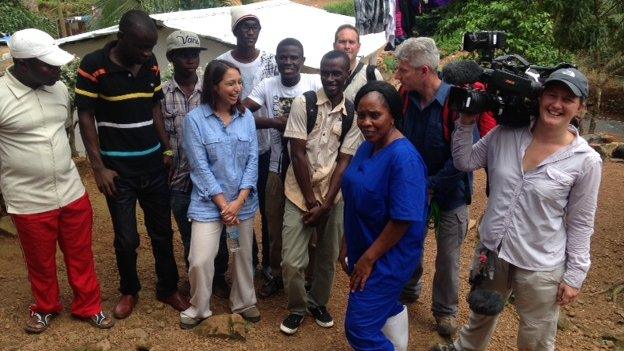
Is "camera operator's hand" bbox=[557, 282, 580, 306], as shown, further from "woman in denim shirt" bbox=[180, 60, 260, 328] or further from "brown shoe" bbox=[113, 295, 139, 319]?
"brown shoe" bbox=[113, 295, 139, 319]

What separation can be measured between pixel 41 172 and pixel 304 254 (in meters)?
1.78

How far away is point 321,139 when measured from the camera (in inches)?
142

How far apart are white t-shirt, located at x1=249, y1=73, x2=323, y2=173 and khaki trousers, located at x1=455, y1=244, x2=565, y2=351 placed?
1.63m

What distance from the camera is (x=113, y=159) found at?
11.8 ft

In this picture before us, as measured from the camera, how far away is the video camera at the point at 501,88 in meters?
2.64

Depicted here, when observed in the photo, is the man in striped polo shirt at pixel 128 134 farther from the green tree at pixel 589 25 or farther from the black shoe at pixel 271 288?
the green tree at pixel 589 25

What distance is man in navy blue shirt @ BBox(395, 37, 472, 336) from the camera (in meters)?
3.42

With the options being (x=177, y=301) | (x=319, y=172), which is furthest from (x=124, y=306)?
(x=319, y=172)

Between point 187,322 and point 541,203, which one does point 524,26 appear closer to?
point 541,203

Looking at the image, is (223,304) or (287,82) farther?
(223,304)

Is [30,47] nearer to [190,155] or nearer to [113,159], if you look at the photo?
[113,159]

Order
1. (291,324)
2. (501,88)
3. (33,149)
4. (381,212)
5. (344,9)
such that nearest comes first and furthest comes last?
1. (501,88)
2. (381,212)
3. (33,149)
4. (291,324)
5. (344,9)

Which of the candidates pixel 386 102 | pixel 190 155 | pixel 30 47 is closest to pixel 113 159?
pixel 190 155

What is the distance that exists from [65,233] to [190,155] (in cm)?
100
